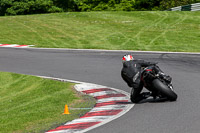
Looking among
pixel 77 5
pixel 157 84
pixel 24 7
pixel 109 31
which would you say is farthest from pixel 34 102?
pixel 77 5

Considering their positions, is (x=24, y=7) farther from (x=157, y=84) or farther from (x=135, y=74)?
(x=157, y=84)

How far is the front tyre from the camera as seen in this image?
34.9ft

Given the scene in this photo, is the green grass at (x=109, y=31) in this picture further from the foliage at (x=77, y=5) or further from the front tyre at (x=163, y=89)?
the foliage at (x=77, y=5)

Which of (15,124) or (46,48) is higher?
(15,124)

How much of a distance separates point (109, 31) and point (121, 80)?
59.6 feet

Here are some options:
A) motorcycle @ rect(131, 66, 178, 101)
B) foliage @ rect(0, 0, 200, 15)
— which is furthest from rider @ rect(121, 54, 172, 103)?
foliage @ rect(0, 0, 200, 15)

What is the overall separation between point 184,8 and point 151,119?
37.8 metres

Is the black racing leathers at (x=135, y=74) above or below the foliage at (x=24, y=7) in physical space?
above

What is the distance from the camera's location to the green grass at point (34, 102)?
30.8 ft

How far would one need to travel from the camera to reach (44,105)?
11578 millimetres

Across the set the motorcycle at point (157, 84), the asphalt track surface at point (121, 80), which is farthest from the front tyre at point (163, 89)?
the asphalt track surface at point (121, 80)

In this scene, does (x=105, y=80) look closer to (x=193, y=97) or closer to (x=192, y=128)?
(x=193, y=97)

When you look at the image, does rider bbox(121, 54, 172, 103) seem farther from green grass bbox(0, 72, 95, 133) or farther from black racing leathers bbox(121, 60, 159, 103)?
green grass bbox(0, 72, 95, 133)

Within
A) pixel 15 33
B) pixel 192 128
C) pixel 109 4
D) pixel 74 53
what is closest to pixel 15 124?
pixel 192 128
